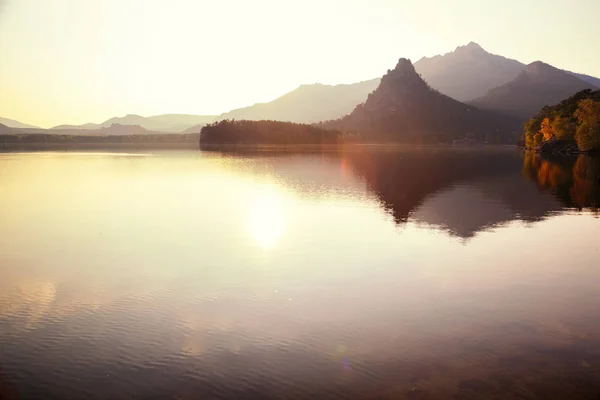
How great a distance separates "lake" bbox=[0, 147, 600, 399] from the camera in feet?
43.9

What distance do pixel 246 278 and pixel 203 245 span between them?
8.22 metres

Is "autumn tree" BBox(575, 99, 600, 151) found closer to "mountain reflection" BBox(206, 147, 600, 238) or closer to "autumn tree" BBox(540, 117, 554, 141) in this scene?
"autumn tree" BBox(540, 117, 554, 141)

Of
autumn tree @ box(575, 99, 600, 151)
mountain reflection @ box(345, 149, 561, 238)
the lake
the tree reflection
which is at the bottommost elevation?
the lake

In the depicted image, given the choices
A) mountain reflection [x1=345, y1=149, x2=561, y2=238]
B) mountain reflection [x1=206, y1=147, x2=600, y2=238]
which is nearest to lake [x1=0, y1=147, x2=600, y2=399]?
mountain reflection [x1=345, y1=149, x2=561, y2=238]

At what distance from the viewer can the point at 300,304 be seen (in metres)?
19.7

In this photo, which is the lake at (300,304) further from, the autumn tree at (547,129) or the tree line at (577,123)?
the autumn tree at (547,129)

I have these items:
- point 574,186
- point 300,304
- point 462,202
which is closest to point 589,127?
point 574,186

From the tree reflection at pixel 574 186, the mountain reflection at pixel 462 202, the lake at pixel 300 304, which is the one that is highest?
the tree reflection at pixel 574 186

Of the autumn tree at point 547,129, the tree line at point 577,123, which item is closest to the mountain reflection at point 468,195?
the tree line at point 577,123

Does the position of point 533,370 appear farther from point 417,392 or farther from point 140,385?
point 140,385

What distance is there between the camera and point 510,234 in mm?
34469

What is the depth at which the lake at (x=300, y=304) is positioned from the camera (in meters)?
13.4

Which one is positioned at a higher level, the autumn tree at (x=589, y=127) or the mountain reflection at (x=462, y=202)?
the autumn tree at (x=589, y=127)

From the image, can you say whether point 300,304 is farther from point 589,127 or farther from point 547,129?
point 547,129
